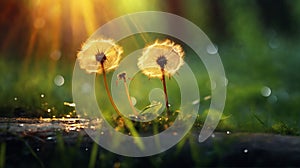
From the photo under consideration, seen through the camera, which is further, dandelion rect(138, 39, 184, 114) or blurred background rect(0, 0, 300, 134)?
blurred background rect(0, 0, 300, 134)

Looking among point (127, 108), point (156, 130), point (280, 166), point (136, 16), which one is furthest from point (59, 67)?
point (280, 166)

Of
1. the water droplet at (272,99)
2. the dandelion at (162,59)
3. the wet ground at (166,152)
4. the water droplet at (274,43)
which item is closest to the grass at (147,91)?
the water droplet at (272,99)

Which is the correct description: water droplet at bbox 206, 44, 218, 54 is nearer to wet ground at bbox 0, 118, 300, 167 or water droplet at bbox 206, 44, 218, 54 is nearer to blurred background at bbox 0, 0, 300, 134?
blurred background at bbox 0, 0, 300, 134

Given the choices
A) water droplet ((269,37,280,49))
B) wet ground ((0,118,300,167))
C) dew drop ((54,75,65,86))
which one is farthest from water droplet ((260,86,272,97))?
wet ground ((0,118,300,167))

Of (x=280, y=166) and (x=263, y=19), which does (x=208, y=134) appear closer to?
(x=280, y=166)

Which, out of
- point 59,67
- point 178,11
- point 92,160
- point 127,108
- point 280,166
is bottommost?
point 280,166

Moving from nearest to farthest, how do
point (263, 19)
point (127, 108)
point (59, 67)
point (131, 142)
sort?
point (131, 142), point (127, 108), point (59, 67), point (263, 19)
